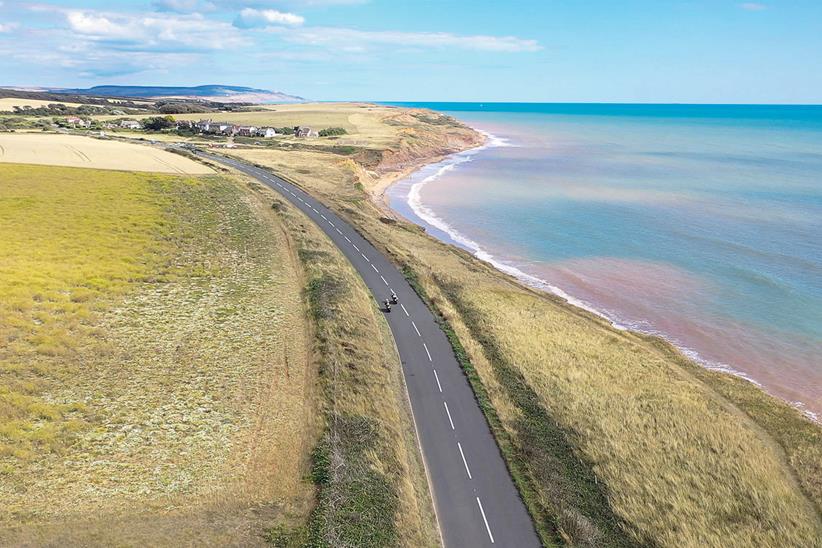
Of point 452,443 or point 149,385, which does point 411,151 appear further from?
point 452,443

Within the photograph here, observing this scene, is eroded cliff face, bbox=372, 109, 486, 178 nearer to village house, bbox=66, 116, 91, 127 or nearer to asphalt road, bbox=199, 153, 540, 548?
asphalt road, bbox=199, 153, 540, 548

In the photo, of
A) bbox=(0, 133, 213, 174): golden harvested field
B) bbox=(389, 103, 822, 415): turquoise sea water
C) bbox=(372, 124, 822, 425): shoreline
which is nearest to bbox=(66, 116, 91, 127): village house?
bbox=(0, 133, 213, 174): golden harvested field

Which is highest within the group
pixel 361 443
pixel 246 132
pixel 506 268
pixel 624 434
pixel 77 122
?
pixel 77 122

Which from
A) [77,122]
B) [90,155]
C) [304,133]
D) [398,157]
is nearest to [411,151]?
[398,157]

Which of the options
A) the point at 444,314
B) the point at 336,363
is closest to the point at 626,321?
the point at 444,314

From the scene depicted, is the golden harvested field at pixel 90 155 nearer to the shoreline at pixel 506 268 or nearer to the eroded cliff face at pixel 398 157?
the eroded cliff face at pixel 398 157

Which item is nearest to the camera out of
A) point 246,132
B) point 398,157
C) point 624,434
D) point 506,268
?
point 624,434
